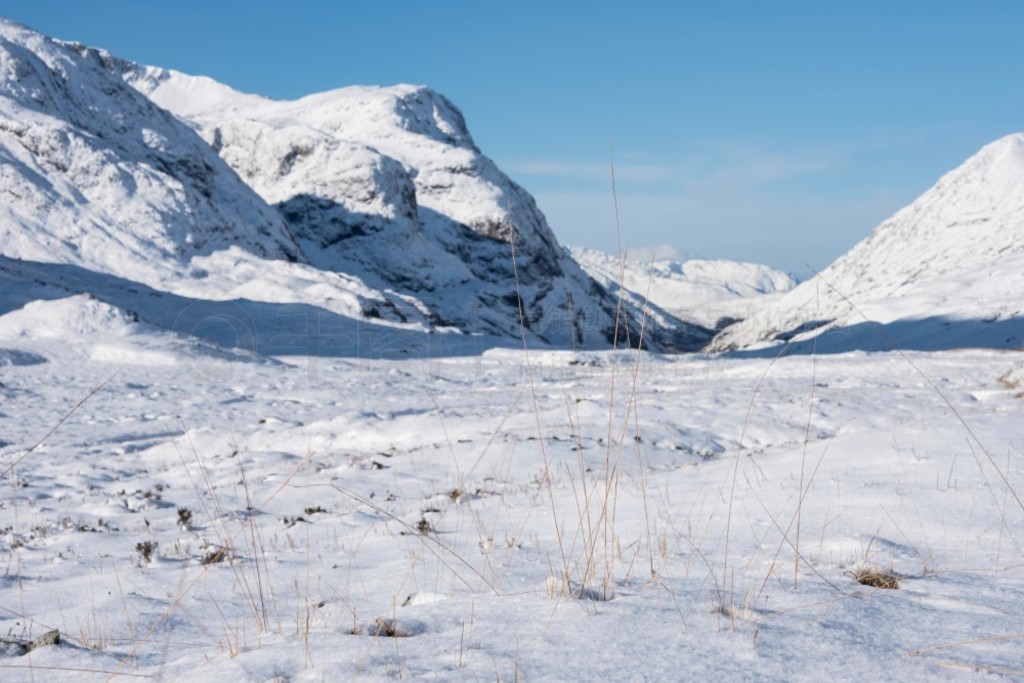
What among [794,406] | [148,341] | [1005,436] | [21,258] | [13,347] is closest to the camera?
[1005,436]

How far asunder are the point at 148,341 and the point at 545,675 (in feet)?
81.9

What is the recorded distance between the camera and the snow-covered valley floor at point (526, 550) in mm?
2035

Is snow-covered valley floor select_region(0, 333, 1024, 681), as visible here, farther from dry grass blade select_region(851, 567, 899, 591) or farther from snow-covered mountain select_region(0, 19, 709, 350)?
snow-covered mountain select_region(0, 19, 709, 350)

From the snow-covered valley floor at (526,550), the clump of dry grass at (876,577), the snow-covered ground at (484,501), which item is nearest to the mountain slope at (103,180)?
the snow-covered ground at (484,501)

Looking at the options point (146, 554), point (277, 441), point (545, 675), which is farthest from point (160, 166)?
point (545, 675)

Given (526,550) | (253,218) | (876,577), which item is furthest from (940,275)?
(876,577)

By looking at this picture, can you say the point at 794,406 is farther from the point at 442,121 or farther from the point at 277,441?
the point at 442,121

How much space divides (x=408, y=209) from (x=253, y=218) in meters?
26.8

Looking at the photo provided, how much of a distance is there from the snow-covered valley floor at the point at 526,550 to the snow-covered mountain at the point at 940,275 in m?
27.1

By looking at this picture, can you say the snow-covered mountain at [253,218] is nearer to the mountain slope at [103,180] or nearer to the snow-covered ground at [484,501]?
the mountain slope at [103,180]

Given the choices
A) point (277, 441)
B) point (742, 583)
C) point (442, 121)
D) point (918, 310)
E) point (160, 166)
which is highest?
point (442, 121)

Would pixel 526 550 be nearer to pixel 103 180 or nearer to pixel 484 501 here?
pixel 484 501

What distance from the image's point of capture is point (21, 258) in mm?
40625

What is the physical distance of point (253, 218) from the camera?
207 feet
